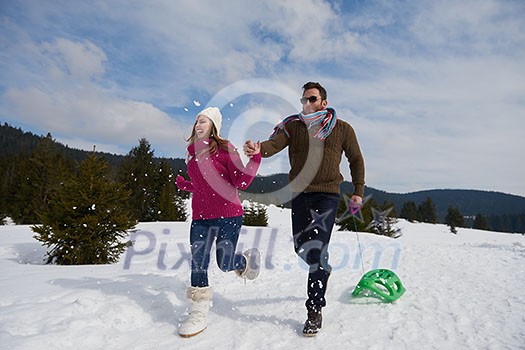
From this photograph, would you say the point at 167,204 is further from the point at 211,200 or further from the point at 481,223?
the point at 481,223

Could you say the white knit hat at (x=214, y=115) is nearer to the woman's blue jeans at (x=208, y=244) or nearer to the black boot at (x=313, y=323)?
the woman's blue jeans at (x=208, y=244)

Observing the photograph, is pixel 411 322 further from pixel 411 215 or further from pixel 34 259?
pixel 411 215

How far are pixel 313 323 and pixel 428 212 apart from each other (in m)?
81.2

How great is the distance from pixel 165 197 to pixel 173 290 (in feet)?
72.6

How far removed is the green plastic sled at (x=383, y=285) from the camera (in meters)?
3.52

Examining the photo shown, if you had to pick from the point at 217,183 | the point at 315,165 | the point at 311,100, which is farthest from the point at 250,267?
the point at 311,100

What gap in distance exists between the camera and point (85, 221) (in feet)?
27.8

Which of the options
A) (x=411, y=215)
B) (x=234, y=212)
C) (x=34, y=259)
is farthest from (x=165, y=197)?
(x=411, y=215)

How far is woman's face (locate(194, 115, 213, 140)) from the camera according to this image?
346 cm

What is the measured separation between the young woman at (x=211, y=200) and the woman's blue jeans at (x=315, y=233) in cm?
64

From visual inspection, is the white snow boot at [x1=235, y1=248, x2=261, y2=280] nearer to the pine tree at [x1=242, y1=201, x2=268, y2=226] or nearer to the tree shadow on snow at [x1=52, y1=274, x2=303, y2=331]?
the tree shadow on snow at [x1=52, y1=274, x2=303, y2=331]

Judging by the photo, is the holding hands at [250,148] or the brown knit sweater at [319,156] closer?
the holding hands at [250,148]

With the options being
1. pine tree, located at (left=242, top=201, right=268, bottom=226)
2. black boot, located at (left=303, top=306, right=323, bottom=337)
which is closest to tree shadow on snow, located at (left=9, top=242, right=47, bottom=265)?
black boot, located at (left=303, top=306, right=323, bottom=337)

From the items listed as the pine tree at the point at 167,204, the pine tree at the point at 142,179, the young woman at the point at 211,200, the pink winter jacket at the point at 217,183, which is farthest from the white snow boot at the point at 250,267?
the pine tree at the point at 142,179
